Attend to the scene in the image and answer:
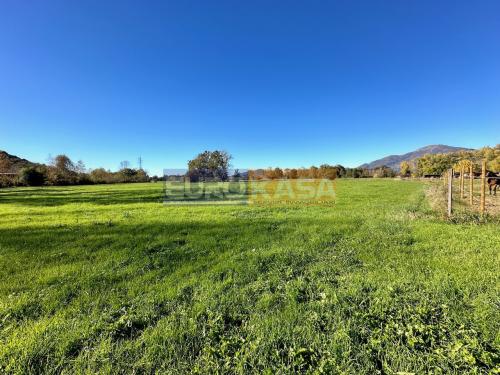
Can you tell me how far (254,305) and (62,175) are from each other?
67774 millimetres

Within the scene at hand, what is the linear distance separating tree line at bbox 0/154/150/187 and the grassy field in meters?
55.7

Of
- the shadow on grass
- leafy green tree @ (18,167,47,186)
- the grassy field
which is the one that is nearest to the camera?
the grassy field

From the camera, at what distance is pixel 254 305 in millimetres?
3229

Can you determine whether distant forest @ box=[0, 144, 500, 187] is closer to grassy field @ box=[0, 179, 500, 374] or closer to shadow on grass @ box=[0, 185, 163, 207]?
shadow on grass @ box=[0, 185, 163, 207]

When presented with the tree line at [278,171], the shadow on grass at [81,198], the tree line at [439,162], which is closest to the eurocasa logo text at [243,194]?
the shadow on grass at [81,198]

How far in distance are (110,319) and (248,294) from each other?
6.01 ft

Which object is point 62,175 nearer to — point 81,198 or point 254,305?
point 81,198

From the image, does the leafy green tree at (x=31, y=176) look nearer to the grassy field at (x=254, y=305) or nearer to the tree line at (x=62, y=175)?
the tree line at (x=62, y=175)

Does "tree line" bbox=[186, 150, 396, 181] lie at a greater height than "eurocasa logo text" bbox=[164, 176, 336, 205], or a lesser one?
greater

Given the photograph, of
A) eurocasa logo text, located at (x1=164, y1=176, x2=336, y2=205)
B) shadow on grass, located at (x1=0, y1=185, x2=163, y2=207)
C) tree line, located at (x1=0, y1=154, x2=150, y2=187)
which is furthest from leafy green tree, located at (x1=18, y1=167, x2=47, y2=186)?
eurocasa logo text, located at (x1=164, y1=176, x2=336, y2=205)

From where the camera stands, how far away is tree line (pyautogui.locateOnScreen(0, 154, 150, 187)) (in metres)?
46.8

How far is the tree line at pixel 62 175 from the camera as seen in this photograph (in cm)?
4676

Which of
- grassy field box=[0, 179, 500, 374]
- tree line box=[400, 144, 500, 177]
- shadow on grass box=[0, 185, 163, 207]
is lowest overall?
grassy field box=[0, 179, 500, 374]

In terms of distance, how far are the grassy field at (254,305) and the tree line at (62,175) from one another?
55.7 metres
